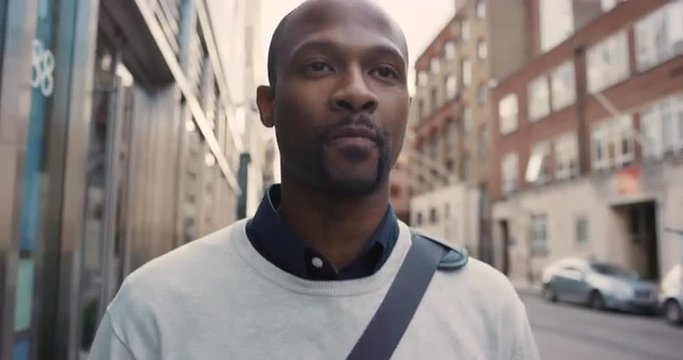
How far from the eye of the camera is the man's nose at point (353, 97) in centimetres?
133

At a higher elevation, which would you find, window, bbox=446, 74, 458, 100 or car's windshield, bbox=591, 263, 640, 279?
window, bbox=446, 74, 458, 100

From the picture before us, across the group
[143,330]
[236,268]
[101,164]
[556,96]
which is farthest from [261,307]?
[556,96]

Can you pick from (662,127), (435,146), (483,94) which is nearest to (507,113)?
(483,94)

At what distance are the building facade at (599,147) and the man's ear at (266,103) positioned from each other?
1881 centimetres

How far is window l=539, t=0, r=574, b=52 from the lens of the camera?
115ft

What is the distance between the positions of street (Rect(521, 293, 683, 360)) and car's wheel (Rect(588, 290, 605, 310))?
0.38 metres

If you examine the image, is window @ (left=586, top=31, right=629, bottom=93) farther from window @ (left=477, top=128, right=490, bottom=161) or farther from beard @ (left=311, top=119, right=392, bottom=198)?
beard @ (left=311, top=119, right=392, bottom=198)

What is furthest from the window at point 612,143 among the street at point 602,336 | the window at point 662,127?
the street at point 602,336

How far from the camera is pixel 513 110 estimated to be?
112 feet

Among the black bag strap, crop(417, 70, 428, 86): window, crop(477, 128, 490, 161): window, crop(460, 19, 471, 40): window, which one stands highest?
crop(460, 19, 471, 40): window

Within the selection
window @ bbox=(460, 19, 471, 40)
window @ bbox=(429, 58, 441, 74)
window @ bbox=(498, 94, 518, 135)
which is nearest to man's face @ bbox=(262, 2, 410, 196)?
window @ bbox=(498, 94, 518, 135)

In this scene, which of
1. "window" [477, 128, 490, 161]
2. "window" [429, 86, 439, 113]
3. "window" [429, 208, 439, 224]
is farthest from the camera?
"window" [429, 86, 439, 113]

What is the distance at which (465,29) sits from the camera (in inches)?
1663

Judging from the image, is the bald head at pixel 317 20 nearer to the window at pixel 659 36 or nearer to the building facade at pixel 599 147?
the building facade at pixel 599 147
